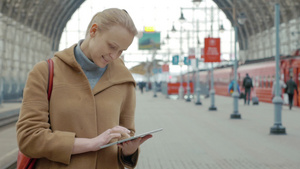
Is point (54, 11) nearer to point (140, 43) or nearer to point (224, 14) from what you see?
point (140, 43)

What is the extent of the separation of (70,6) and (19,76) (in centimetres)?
2569

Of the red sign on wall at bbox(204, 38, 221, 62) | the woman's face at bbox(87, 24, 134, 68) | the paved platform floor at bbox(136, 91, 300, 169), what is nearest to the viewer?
the woman's face at bbox(87, 24, 134, 68)

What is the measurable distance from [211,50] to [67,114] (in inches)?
799

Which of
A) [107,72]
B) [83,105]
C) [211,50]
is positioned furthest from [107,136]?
[211,50]

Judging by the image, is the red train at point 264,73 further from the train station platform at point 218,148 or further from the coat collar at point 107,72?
the coat collar at point 107,72

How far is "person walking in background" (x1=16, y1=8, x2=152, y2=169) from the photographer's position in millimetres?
2143

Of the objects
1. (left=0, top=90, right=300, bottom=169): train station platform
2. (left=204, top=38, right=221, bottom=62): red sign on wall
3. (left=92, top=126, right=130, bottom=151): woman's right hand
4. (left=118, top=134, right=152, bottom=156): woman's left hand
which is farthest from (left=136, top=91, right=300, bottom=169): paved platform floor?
(left=204, top=38, right=221, bottom=62): red sign on wall

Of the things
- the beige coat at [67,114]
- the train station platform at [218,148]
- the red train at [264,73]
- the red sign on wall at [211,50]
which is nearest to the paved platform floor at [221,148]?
the train station platform at [218,148]

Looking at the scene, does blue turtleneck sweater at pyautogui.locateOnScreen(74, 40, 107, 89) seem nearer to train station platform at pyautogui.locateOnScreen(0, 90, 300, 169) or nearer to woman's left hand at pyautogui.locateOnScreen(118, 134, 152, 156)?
woman's left hand at pyautogui.locateOnScreen(118, 134, 152, 156)

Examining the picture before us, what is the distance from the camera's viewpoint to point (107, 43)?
2.26m

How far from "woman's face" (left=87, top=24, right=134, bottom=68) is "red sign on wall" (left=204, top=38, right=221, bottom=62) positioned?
65.0 ft

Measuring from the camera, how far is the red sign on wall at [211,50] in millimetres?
21984

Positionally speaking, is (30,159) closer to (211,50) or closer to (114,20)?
(114,20)

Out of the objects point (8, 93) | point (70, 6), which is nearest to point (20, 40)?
point (8, 93)
